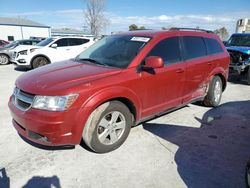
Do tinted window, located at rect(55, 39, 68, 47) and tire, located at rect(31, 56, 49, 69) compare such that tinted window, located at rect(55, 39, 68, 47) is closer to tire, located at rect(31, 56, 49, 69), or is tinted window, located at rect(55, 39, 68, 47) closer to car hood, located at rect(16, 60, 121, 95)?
tire, located at rect(31, 56, 49, 69)

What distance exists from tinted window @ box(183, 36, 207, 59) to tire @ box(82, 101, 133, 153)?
182 cm

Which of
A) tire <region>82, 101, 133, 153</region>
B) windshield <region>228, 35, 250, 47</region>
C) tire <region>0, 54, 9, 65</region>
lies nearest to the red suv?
tire <region>82, 101, 133, 153</region>

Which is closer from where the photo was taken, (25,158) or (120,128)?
(25,158)

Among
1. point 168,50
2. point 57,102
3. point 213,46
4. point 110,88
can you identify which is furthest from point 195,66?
point 57,102

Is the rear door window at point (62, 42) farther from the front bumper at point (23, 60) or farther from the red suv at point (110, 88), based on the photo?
the red suv at point (110, 88)

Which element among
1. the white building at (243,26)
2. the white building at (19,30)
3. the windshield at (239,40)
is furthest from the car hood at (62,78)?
the white building at (19,30)

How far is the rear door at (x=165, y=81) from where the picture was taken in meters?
3.67

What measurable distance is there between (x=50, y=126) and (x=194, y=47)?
3.23 metres

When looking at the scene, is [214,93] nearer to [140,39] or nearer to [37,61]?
[140,39]

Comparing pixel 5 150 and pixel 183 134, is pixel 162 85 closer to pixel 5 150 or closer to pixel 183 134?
pixel 183 134

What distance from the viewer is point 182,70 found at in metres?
4.16

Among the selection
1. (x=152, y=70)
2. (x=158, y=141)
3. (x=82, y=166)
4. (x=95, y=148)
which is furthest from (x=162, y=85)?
(x=82, y=166)

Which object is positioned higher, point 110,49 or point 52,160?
point 110,49

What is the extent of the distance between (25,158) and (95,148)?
38.7 inches
